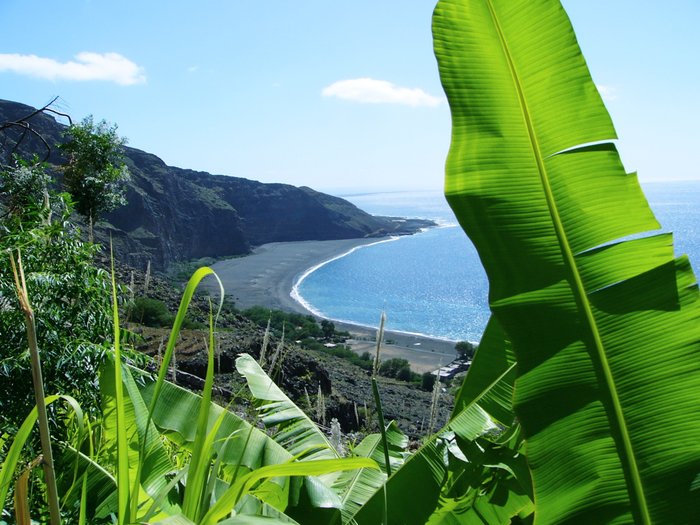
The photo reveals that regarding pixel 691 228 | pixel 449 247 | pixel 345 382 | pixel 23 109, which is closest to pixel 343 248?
pixel 449 247

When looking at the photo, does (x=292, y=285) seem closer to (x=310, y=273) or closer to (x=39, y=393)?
(x=310, y=273)

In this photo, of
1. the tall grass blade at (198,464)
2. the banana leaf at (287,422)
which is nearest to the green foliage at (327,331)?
the banana leaf at (287,422)

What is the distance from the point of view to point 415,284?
2098 inches

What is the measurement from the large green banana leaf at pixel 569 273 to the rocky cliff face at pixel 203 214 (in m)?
27.9

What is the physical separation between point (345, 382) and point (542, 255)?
15553 millimetres

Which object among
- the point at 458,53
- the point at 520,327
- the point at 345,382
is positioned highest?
the point at 458,53

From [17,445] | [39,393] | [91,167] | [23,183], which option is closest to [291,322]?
[91,167]

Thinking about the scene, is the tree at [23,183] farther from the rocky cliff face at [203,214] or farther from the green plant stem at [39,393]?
the rocky cliff face at [203,214]

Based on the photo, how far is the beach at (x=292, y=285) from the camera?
30.0 metres

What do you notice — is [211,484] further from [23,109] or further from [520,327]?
[23,109]

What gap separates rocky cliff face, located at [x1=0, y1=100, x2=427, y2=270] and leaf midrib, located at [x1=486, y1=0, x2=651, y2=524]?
2789 cm

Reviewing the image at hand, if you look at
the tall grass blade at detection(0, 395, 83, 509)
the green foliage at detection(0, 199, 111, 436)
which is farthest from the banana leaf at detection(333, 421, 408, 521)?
the green foliage at detection(0, 199, 111, 436)

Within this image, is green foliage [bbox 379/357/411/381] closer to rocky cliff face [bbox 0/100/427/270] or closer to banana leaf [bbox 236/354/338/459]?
rocky cliff face [bbox 0/100/427/270]

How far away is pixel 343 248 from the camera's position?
73625mm
